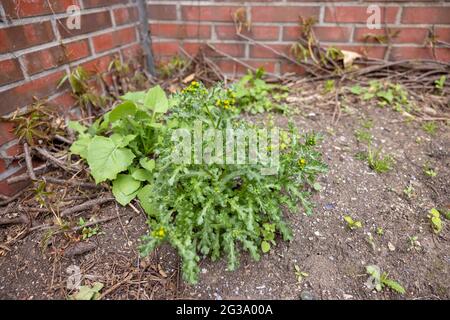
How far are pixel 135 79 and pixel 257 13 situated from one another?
3.30 ft

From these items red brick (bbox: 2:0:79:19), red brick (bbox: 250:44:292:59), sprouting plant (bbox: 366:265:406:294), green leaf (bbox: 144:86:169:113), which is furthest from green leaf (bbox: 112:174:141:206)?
red brick (bbox: 250:44:292:59)

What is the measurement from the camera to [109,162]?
4.92ft

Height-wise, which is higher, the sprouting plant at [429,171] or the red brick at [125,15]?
the red brick at [125,15]

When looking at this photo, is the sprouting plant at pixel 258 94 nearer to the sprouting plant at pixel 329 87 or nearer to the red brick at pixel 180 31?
the sprouting plant at pixel 329 87

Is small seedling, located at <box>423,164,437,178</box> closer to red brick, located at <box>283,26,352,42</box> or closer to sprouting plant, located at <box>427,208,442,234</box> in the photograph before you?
sprouting plant, located at <box>427,208,442,234</box>

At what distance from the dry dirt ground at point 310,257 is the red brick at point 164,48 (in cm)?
141

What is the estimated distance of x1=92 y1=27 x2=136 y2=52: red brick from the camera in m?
2.06

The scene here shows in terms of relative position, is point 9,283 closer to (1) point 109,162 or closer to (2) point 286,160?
(1) point 109,162

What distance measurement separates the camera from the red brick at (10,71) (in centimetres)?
153

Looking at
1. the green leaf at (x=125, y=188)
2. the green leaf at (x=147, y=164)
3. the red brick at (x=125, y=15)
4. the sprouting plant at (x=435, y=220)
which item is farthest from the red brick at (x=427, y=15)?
the green leaf at (x=125, y=188)

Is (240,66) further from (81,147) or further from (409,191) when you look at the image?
(409,191)

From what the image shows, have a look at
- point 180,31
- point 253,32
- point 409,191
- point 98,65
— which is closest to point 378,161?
point 409,191

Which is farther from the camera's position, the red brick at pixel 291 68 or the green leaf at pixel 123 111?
the red brick at pixel 291 68
